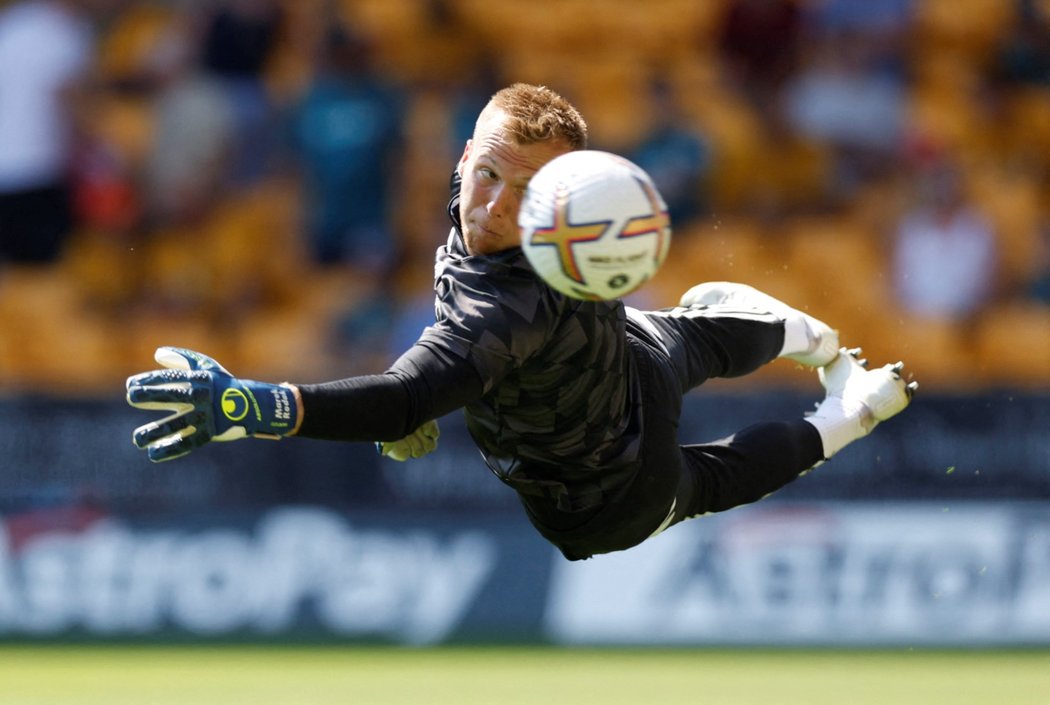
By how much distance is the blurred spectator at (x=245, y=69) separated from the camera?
1441cm

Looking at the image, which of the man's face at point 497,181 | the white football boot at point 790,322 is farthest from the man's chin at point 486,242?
the white football boot at point 790,322

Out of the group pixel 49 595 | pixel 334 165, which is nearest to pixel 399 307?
pixel 334 165

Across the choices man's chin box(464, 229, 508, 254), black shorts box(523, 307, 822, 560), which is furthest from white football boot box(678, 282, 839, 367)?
man's chin box(464, 229, 508, 254)

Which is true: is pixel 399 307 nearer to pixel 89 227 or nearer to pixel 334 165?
pixel 334 165

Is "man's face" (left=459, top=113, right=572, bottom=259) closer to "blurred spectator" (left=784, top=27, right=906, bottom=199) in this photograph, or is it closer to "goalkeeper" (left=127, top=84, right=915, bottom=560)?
"goalkeeper" (left=127, top=84, right=915, bottom=560)

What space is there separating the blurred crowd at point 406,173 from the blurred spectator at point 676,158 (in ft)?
0.08

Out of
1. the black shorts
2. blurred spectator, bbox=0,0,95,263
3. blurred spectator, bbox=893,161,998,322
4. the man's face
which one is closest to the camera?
the man's face

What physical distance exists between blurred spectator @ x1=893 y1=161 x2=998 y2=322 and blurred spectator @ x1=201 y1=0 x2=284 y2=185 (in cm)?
534

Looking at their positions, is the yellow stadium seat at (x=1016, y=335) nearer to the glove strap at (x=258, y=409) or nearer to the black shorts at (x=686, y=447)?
the black shorts at (x=686, y=447)

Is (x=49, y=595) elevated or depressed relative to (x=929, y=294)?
depressed

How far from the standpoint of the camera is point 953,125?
15.0 m

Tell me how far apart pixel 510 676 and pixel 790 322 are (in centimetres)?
395

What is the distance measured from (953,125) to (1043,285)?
1.83m

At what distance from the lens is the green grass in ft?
32.3
